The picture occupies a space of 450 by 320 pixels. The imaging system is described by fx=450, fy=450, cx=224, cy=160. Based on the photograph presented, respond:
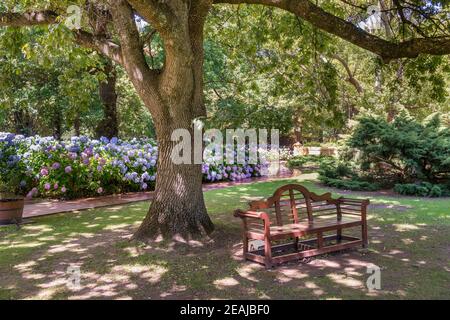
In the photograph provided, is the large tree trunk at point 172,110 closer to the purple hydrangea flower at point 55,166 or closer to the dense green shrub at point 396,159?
the purple hydrangea flower at point 55,166

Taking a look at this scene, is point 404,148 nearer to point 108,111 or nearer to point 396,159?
point 396,159

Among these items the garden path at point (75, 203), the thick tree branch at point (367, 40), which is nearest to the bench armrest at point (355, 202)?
the thick tree branch at point (367, 40)

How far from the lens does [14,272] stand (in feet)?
19.3

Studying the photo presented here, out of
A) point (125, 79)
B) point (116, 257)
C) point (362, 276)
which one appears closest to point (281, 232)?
point (362, 276)

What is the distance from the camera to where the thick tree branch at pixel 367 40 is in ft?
20.6

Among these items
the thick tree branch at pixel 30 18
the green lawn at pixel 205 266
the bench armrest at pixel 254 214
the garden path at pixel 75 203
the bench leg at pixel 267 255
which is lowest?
the green lawn at pixel 205 266

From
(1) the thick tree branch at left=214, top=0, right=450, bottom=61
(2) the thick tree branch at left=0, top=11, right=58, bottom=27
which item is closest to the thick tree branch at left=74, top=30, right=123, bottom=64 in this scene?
(2) the thick tree branch at left=0, top=11, right=58, bottom=27

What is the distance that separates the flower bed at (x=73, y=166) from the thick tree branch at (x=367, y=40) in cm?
746

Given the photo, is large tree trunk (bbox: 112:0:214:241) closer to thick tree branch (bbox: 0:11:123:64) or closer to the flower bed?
thick tree branch (bbox: 0:11:123:64)

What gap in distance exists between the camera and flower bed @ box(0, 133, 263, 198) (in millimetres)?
12188

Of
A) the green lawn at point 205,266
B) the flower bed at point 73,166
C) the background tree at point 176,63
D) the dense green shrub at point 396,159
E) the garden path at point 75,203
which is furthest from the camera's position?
the dense green shrub at point 396,159

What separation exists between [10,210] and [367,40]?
7256 mm

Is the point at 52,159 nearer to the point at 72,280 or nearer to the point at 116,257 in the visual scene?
the point at 116,257

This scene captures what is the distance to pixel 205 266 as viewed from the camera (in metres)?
5.94
